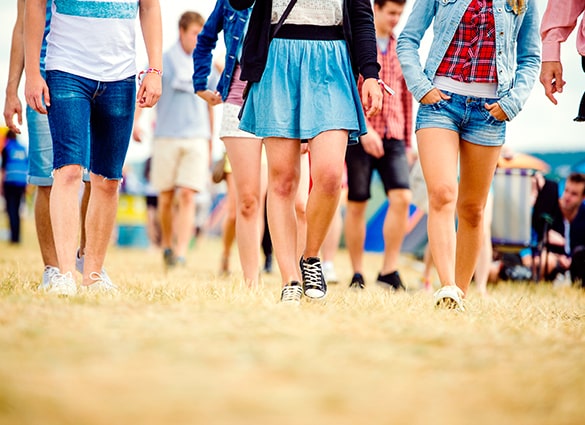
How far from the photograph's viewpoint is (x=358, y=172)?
21.3 ft

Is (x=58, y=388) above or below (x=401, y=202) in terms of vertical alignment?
above

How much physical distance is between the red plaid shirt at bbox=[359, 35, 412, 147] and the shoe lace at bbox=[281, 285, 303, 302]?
2636 mm

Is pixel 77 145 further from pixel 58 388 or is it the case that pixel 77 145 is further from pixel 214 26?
pixel 58 388

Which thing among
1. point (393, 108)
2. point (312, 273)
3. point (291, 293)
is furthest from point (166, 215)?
point (291, 293)

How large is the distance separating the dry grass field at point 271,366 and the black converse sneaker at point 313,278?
571mm

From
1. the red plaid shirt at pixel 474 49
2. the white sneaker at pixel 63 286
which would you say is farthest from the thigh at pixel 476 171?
the white sneaker at pixel 63 286

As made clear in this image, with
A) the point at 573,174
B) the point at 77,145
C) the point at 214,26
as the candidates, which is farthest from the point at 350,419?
the point at 573,174

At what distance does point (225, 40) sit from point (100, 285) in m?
1.76

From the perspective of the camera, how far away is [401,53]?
4.43 meters

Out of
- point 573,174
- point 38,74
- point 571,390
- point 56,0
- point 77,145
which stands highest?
point 56,0

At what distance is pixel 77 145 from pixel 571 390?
2783 millimetres

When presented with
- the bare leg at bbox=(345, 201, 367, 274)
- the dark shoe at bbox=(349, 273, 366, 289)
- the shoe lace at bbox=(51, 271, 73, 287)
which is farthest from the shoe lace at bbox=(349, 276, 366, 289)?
the shoe lace at bbox=(51, 271, 73, 287)

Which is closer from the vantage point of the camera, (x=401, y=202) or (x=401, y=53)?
(x=401, y=53)

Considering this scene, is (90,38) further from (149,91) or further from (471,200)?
(471,200)
